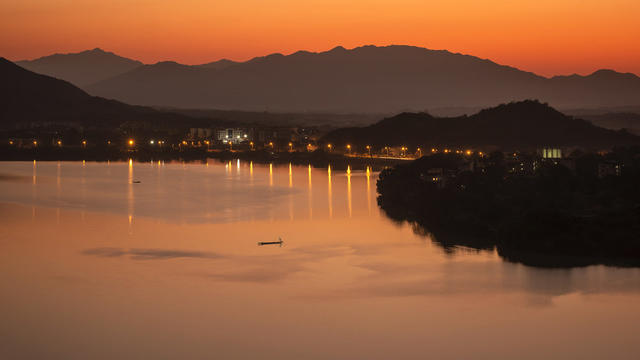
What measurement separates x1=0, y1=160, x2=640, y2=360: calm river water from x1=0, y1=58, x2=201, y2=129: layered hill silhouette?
55.4m

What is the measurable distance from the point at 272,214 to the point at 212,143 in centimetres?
3931

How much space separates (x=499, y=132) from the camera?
46.4 m

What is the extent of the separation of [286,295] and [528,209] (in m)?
5.69

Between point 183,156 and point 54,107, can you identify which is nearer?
point 183,156

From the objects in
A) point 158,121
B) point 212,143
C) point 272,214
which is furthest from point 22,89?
point 272,214

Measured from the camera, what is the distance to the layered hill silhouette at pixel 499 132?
44.6 metres

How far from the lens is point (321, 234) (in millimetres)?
15477

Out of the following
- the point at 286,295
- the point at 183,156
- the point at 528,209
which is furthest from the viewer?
the point at 183,156

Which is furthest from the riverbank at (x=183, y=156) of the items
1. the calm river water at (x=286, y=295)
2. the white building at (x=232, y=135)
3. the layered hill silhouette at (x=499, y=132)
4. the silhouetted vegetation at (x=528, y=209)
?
the calm river water at (x=286, y=295)

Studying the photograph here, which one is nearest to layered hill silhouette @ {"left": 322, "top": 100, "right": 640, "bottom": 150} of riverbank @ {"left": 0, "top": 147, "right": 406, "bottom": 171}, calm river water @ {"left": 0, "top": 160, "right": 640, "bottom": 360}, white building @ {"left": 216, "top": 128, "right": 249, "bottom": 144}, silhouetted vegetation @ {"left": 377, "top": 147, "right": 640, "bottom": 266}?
riverbank @ {"left": 0, "top": 147, "right": 406, "bottom": 171}

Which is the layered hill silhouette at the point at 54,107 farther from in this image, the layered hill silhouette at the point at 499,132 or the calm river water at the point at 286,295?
the calm river water at the point at 286,295

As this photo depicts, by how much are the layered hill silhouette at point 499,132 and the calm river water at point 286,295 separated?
29.1 meters

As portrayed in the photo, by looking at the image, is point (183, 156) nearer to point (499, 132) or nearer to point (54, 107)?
point (499, 132)

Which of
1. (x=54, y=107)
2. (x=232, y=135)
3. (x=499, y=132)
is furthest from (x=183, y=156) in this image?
(x=54, y=107)
